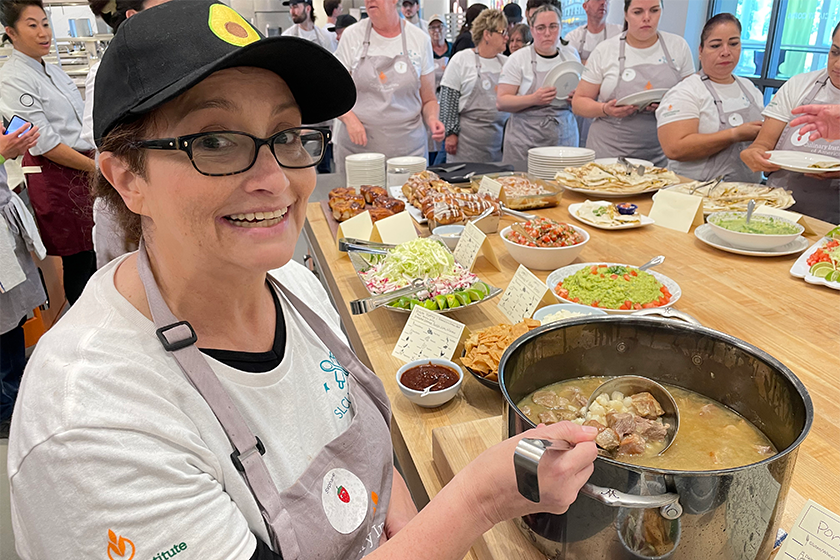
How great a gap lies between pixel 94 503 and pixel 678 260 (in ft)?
7.12

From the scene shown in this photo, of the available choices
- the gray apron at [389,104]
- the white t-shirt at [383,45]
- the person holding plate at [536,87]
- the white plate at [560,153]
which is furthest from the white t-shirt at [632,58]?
the gray apron at [389,104]

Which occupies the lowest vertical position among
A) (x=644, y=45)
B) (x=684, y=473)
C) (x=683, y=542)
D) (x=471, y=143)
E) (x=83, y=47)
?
(x=471, y=143)

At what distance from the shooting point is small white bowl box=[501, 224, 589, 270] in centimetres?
213

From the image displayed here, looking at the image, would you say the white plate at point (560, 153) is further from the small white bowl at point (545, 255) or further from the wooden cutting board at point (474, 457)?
the wooden cutting board at point (474, 457)

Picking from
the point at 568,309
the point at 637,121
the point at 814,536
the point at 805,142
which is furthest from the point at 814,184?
the point at 814,536

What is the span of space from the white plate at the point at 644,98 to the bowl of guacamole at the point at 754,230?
181 centimetres

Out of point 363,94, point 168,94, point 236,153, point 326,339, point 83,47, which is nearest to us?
point 168,94

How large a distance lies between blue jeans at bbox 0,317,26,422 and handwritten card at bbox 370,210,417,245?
7.29ft

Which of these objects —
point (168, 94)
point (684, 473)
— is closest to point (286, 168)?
point (168, 94)

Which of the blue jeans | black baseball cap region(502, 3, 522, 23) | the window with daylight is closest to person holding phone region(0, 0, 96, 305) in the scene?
the blue jeans

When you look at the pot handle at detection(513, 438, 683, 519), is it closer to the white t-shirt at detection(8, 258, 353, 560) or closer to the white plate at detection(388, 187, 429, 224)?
the white t-shirt at detection(8, 258, 353, 560)

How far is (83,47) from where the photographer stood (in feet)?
27.0

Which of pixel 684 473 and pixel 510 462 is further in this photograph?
pixel 510 462

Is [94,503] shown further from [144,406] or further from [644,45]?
[644,45]
